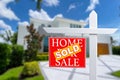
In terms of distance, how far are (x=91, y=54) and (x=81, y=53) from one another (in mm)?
290

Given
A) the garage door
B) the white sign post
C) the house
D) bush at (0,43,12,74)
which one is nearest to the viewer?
the white sign post

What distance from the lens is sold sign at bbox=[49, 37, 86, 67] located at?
4230 mm

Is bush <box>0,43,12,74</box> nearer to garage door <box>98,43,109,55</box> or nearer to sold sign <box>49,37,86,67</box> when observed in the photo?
sold sign <box>49,37,86,67</box>

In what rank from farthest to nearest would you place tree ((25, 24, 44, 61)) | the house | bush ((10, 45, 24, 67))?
the house, tree ((25, 24, 44, 61)), bush ((10, 45, 24, 67))

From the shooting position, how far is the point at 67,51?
169 inches

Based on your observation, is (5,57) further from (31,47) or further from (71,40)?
(71,40)

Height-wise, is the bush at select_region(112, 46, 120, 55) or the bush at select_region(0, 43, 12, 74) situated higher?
the bush at select_region(112, 46, 120, 55)

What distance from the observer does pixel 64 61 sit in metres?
4.24

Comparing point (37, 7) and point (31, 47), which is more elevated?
point (37, 7)

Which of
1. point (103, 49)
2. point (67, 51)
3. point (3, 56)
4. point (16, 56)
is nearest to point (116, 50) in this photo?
point (103, 49)

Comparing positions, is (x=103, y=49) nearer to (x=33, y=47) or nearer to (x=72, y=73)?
(x=33, y=47)

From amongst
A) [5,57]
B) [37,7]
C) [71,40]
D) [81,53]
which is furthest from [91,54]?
[5,57]

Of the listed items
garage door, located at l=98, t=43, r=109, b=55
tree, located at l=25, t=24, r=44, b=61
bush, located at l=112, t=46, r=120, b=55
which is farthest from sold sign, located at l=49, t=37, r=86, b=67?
bush, located at l=112, t=46, r=120, b=55

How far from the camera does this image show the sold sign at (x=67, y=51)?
4.23 m
